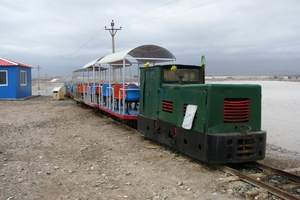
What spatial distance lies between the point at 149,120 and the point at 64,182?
409 centimetres

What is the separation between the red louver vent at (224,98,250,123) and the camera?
8.19 m

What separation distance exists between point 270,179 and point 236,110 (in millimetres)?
1442

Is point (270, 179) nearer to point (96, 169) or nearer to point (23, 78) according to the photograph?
point (96, 169)

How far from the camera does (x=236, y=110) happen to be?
8.28 meters

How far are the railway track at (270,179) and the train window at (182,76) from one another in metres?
2.84

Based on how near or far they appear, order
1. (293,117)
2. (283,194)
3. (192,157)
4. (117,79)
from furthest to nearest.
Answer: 1. (293,117)
2. (117,79)
3. (192,157)
4. (283,194)

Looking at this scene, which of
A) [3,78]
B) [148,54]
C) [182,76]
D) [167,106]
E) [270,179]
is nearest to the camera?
[270,179]

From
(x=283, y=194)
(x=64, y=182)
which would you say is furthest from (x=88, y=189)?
(x=283, y=194)

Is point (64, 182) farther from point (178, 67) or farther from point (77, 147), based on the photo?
point (178, 67)

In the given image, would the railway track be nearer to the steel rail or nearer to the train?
the steel rail

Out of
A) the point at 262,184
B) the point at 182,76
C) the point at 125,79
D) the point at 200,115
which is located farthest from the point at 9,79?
the point at 262,184

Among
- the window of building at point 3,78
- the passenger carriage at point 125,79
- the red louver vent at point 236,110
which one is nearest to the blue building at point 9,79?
the window of building at point 3,78

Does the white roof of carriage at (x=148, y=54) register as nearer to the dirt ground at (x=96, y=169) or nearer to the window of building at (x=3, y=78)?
the dirt ground at (x=96, y=169)

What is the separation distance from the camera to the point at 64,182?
7375 mm
